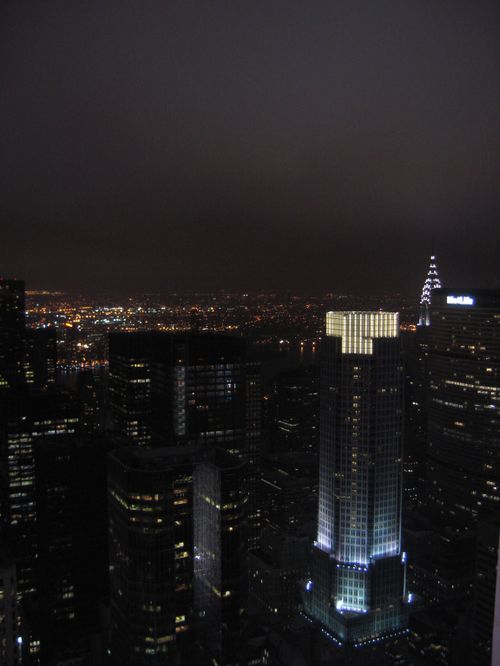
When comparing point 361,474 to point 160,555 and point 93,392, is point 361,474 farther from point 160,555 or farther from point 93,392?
point 93,392

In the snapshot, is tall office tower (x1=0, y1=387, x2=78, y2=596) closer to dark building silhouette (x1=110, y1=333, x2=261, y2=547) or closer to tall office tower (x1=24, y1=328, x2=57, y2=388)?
dark building silhouette (x1=110, y1=333, x2=261, y2=547)

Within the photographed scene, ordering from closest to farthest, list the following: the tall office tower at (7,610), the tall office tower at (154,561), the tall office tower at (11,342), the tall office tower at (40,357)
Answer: the tall office tower at (7,610)
the tall office tower at (154,561)
the tall office tower at (11,342)
the tall office tower at (40,357)

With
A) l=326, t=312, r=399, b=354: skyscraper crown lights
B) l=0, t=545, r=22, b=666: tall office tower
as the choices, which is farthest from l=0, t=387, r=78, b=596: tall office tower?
l=326, t=312, r=399, b=354: skyscraper crown lights

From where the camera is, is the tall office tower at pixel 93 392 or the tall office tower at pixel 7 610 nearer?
the tall office tower at pixel 7 610

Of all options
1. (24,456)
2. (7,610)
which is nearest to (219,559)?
(7,610)

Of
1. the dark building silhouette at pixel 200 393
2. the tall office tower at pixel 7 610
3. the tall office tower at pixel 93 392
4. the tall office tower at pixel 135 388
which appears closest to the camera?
the tall office tower at pixel 7 610

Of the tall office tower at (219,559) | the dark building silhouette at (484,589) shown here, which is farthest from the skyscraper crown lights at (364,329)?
the tall office tower at (219,559)

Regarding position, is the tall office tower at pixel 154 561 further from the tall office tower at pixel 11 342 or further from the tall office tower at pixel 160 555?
the tall office tower at pixel 11 342

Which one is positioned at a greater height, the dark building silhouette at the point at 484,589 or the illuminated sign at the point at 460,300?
the illuminated sign at the point at 460,300
